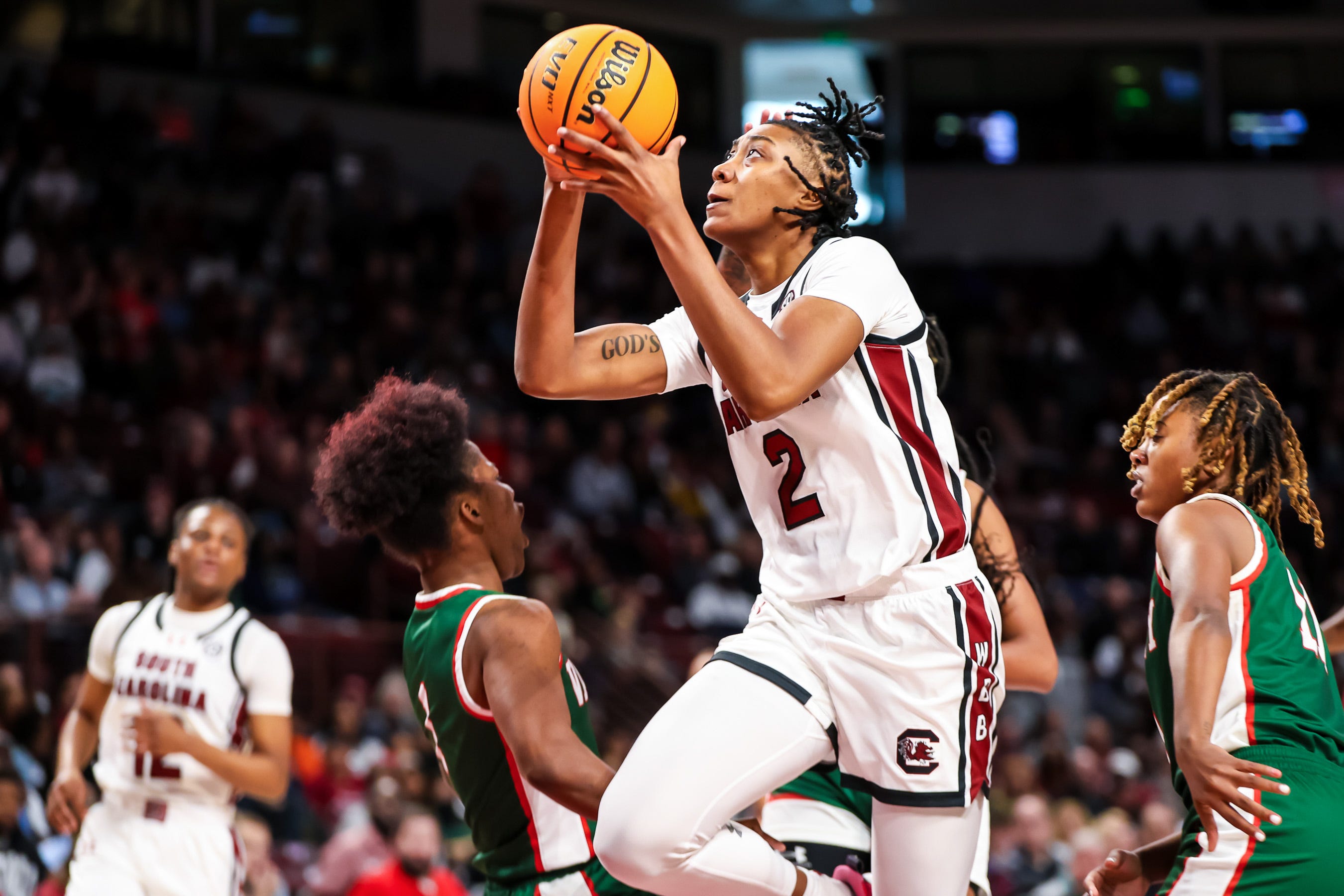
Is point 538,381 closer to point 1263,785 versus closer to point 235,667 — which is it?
point 1263,785

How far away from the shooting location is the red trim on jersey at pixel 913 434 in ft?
10.5

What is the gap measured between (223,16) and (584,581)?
8.97 metres

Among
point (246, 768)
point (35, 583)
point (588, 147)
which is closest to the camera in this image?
point (588, 147)

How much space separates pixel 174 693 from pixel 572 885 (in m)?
2.42

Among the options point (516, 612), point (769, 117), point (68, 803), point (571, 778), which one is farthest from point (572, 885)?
point (68, 803)

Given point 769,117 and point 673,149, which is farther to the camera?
point 769,117

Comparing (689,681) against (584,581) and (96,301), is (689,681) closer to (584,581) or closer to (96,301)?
(584,581)

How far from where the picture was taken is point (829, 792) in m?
3.73

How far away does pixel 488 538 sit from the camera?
3.65 meters

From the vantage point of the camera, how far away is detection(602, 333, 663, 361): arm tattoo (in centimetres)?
357

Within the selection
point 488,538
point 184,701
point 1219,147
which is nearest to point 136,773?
point 184,701

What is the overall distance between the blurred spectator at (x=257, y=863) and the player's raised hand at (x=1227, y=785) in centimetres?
518

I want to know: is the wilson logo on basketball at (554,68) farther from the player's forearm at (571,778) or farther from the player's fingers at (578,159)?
the player's forearm at (571,778)

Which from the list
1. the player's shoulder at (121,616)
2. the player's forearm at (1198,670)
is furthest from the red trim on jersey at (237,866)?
the player's forearm at (1198,670)
